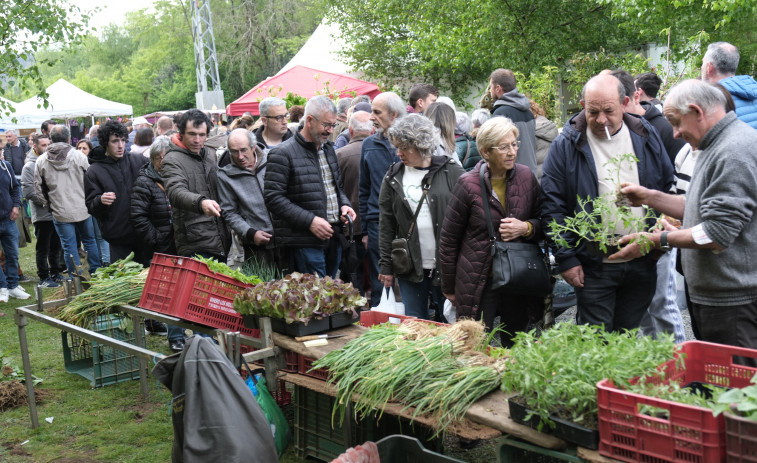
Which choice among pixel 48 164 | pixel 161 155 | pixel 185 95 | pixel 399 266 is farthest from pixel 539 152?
pixel 185 95

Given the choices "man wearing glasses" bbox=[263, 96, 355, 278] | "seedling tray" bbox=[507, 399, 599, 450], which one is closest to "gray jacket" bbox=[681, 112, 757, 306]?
"seedling tray" bbox=[507, 399, 599, 450]

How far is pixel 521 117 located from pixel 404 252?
1826 mm

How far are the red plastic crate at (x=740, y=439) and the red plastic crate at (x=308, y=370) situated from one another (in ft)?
6.72

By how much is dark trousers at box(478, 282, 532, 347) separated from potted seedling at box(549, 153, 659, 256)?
535mm

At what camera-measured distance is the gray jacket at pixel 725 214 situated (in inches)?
124

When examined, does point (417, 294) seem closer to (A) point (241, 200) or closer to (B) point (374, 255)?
(B) point (374, 255)

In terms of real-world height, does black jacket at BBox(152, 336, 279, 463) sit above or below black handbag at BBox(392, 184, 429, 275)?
below

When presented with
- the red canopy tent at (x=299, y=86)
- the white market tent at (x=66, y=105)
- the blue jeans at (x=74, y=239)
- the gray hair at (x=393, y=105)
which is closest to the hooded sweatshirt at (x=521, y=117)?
the gray hair at (x=393, y=105)

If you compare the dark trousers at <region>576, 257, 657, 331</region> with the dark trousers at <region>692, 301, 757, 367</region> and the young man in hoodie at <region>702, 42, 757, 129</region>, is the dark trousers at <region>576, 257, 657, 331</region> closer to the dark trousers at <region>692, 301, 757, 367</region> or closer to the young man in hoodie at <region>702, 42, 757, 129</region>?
the dark trousers at <region>692, 301, 757, 367</region>

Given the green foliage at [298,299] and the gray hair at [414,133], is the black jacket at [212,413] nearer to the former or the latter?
the green foliage at [298,299]

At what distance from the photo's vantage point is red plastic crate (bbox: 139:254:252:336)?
14.2 ft

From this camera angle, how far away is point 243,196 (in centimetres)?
A: 578

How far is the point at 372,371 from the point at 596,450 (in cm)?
114

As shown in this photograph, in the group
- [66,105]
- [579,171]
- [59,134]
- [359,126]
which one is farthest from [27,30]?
[66,105]
